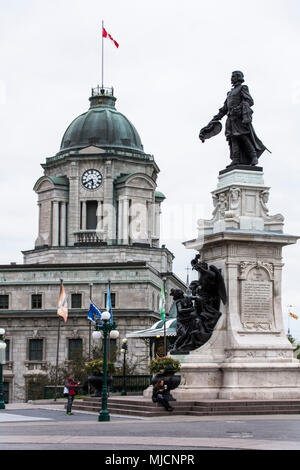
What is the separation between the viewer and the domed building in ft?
266

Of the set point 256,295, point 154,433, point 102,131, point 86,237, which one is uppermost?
point 102,131

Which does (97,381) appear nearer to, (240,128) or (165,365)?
(165,365)

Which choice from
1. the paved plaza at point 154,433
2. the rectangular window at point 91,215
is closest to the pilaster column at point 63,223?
the rectangular window at point 91,215

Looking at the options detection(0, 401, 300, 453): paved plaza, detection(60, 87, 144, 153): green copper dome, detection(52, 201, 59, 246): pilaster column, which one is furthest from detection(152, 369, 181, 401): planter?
detection(60, 87, 144, 153): green copper dome

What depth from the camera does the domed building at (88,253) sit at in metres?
80.9

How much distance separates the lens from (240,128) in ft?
110

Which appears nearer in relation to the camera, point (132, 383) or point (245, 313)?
point (245, 313)

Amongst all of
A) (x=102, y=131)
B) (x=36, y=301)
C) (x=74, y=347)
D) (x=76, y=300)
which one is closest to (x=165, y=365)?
(x=74, y=347)

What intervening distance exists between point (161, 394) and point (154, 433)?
260 inches

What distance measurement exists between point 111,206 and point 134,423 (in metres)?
68.0

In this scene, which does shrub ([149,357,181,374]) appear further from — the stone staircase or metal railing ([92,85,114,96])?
metal railing ([92,85,114,96])

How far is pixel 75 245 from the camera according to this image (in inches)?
3632

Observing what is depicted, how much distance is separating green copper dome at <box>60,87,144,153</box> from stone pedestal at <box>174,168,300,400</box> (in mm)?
63892

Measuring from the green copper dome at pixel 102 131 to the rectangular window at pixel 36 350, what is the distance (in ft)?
72.6
